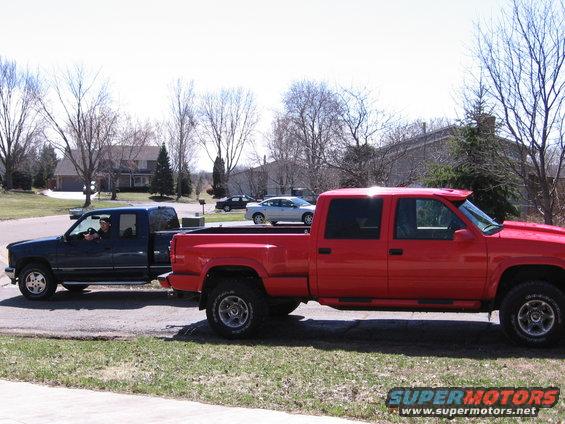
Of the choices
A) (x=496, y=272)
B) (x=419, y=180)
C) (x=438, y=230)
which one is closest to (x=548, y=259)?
(x=496, y=272)

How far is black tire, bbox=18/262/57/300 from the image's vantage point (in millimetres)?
12336

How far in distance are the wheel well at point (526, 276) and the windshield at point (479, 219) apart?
22.0 inches

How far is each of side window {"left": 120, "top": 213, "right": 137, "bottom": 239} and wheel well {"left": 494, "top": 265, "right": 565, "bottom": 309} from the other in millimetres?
7186

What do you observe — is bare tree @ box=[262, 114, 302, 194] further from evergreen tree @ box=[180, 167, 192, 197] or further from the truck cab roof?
the truck cab roof

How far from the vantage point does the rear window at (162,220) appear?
1220 cm

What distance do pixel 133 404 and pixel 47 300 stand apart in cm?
781

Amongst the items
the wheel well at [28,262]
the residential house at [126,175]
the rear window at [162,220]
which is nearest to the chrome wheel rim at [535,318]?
the rear window at [162,220]

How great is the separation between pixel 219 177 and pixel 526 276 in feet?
280

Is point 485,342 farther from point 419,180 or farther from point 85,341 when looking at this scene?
point 419,180

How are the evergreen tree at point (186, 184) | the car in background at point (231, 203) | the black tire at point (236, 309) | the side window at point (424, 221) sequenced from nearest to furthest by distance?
the side window at point (424, 221)
the black tire at point (236, 309)
the car in background at point (231, 203)
the evergreen tree at point (186, 184)

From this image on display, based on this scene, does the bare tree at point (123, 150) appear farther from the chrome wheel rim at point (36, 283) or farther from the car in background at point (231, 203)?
the chrome wheel rim at point (36, 283)

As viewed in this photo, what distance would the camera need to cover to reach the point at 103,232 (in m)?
12.2

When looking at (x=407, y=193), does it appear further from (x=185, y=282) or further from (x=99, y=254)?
(x=99, y=254)

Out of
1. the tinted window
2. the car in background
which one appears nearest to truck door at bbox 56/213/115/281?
the tinted window
